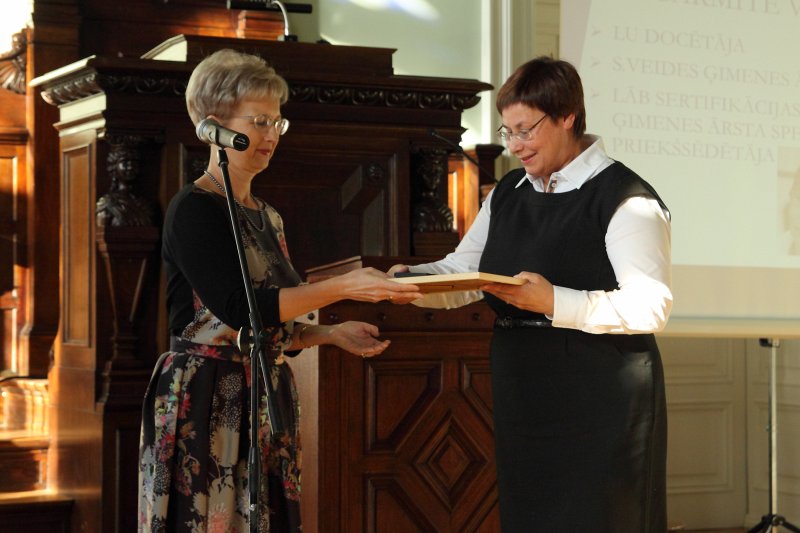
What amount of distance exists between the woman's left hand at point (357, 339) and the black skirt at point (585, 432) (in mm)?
321

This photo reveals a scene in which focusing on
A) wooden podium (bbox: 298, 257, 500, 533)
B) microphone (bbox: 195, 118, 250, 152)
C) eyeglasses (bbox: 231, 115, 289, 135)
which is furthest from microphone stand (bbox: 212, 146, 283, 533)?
wooden podium (bbox: 298, 257, 500, 533)

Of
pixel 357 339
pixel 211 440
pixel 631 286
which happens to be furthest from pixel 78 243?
pixel 631 286

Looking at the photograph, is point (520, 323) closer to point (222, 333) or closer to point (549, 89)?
point (549, 89)

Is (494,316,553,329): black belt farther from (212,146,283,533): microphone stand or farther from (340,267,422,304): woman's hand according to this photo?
(212,146,283,533): microphone stand

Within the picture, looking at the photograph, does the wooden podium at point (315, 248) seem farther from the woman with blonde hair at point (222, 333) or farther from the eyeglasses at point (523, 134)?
the eyeglasses at point (523, 134)

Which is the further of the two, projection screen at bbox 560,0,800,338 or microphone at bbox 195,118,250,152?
projection screen at bbox 560,0,800,338

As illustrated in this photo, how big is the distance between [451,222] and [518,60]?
1.45 metres

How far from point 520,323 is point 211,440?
0.70 metres

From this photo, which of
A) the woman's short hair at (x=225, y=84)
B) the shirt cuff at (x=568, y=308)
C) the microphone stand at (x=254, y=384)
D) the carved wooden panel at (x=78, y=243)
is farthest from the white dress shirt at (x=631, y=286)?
the carved wooden panel at (x=78, y=243)

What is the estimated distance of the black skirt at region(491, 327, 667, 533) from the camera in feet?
7.65

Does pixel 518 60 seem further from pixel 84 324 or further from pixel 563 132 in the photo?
pixel 563 132

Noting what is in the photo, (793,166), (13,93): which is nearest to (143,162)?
(13,93)

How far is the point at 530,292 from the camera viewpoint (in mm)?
2209

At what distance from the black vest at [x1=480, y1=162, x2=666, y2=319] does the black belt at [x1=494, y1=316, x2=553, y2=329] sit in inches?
0.5
